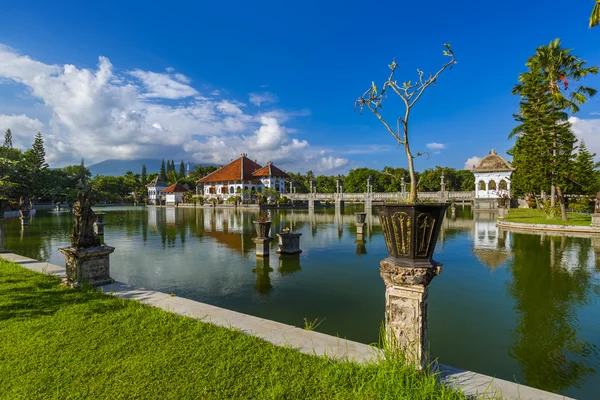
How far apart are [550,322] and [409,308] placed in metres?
4.06

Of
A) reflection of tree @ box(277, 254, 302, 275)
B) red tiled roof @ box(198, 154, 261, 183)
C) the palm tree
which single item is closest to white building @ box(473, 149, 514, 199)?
the palm tree

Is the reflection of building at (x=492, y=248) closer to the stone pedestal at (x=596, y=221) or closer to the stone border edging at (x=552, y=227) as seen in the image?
the stone border edging at (x=552, y=227)

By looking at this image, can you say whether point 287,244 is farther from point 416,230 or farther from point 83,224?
point 416,230

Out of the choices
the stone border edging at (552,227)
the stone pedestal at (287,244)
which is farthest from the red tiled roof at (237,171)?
the stone pedestal at (287,244)

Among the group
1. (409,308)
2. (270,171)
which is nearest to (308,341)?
(409,308)

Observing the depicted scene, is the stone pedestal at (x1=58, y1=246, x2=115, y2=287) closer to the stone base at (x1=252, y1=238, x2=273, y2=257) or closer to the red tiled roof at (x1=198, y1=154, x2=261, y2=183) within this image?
the stone base at (x1=252, y1=238, x2=273, y2=257)

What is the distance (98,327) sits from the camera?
411 cm

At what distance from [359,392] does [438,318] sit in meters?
3.43

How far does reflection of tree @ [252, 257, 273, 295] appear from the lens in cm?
721

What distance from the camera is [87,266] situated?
19.7 ft

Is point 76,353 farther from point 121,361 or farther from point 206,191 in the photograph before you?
point 206,191

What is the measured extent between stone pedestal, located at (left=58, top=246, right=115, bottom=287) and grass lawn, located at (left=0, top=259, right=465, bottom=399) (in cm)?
139

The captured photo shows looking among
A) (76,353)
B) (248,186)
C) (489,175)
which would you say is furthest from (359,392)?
(248,186)

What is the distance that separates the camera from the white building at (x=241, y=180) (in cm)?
5547
